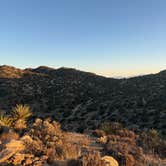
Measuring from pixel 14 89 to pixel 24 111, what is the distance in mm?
35220

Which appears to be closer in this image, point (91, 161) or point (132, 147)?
point (91, 161)

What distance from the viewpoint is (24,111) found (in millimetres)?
14820

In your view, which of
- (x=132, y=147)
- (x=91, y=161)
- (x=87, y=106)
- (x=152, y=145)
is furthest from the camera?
(x=87, y=106)

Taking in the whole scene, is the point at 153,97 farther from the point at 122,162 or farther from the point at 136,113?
the point at 122,162

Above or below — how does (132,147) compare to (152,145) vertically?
above

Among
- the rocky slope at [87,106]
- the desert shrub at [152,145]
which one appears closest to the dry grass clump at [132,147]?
the desert shrub at [152,145]

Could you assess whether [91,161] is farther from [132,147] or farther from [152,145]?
[152,145]

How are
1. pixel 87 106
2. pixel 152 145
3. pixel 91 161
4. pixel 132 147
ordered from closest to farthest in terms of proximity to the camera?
pixel 91 161 → pixel 132 147 → pixel 152 145 → pixel 87 106

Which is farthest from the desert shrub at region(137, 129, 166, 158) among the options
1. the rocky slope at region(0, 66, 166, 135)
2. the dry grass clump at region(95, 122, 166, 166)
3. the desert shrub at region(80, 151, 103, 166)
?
the rocky slope at region(0, 66, 166, 135)

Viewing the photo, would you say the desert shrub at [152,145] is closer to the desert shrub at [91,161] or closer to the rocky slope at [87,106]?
the desert shrub at [91,161]

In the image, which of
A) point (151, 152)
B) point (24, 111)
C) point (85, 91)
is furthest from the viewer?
Answer: point (85, 91)

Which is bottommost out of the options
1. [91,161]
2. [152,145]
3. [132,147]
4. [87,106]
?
[152,145]

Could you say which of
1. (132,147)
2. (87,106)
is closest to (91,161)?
(132,147)

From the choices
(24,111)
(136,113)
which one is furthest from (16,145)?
(136,113)
